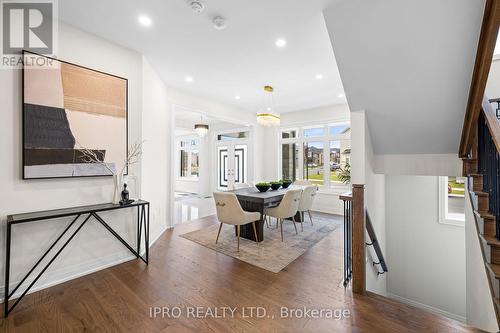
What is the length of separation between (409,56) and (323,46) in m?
1.07

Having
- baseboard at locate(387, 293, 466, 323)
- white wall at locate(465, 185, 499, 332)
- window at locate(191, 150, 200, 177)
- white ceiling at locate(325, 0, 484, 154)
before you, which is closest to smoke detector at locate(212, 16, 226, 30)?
white ceiling at locate(325, 0, 484, 154)

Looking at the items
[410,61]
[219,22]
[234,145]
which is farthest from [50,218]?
[234,145]

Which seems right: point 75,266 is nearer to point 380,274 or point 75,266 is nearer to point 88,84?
point 88,84

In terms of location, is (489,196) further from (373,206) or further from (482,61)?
(373,206)

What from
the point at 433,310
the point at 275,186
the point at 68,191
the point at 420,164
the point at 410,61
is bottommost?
the point at 433,310

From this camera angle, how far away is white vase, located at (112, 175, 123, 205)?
8.88 ft

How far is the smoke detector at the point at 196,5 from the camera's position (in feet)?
6.94

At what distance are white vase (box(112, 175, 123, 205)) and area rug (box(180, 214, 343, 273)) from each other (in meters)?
1.47

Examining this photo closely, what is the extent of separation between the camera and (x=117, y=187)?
9.07 feet

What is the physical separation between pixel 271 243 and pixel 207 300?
1.66 metres

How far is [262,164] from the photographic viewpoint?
720 cm

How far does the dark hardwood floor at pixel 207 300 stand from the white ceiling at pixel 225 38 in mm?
2912

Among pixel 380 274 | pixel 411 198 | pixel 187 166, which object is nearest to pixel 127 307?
pixel 380 274

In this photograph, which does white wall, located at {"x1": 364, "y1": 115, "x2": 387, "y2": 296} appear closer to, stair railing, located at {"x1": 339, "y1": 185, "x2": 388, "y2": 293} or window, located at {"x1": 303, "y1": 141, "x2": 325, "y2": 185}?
stair railing, located at {"x1": 339, "y1": 185, "x2": 388, "y2": 293}
